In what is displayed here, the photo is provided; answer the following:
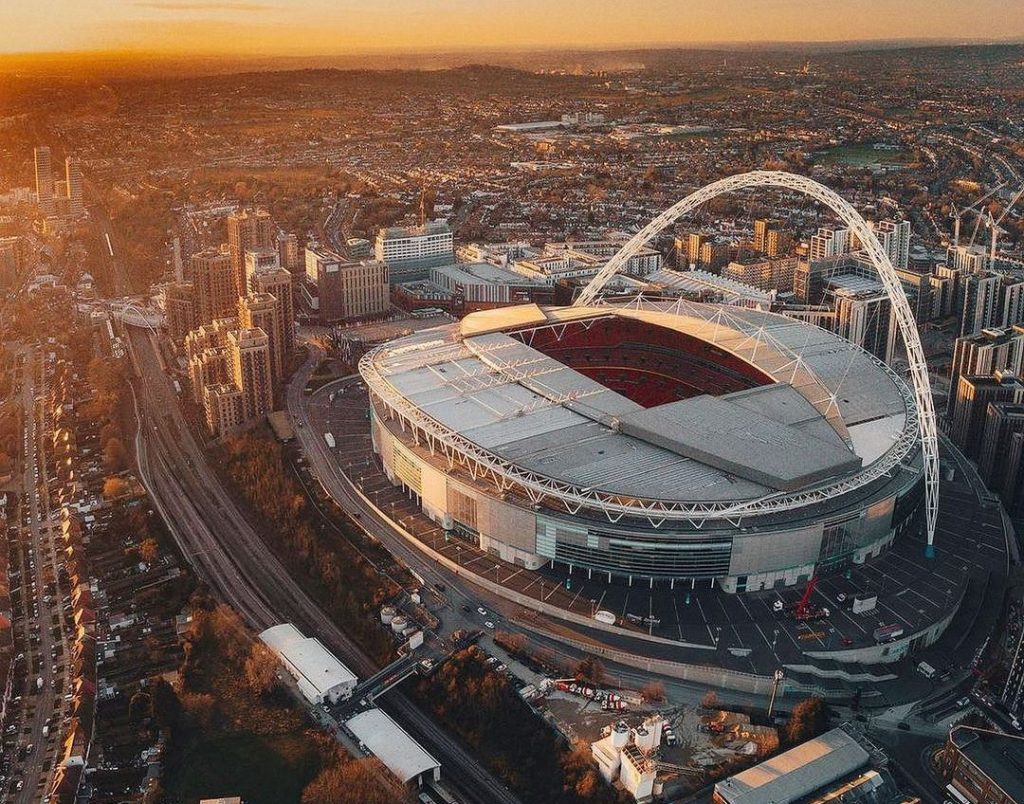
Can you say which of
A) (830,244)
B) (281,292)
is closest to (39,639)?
(281,292)

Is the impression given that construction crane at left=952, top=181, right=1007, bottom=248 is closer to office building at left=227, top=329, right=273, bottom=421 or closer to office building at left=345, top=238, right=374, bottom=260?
office building at left=345, top=238, right=374, bottom=260

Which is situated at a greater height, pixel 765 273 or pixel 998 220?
pixel 998 220

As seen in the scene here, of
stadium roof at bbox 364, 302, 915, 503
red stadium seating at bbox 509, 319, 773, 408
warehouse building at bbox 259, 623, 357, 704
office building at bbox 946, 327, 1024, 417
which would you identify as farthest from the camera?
office building at bbox 946, 327, 1024, 417

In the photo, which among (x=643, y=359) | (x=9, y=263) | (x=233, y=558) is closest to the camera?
(x=233, y=558)

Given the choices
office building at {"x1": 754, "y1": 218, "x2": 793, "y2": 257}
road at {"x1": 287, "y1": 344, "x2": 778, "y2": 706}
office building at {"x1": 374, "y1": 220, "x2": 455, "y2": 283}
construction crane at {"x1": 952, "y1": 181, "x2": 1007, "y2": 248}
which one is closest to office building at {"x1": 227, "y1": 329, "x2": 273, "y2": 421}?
road at {"x1": 287, "y1": 344, "x2": 778, "y2": 706}

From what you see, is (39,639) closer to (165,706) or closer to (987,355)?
(165,706)

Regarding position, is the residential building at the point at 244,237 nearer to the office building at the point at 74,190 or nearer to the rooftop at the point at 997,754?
the office building at the point at 74,190

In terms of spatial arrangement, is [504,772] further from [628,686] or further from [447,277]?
[447,277]
